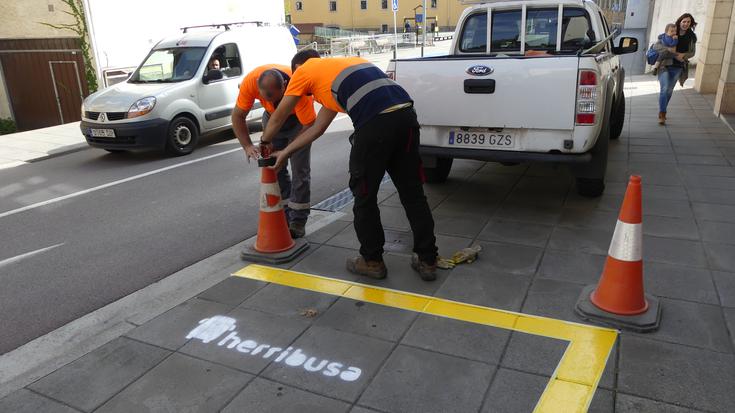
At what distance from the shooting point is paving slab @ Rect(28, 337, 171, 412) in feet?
8.91

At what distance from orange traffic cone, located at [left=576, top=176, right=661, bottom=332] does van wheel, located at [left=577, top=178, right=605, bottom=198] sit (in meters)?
2.28

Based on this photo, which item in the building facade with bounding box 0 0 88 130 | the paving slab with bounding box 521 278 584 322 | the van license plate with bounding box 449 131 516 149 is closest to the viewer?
the paving slab with bounding box 521 278 584 322

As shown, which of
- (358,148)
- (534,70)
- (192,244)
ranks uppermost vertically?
(534,70)

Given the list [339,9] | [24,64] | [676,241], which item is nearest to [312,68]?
[676,241]

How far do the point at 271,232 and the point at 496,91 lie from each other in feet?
7.55

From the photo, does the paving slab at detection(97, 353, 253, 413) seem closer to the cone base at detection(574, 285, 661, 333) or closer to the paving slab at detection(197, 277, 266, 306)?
the paving slab at detection(197, 277, 266, 306)

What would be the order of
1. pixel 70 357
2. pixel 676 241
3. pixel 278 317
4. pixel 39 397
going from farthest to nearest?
pixel 676 241
pixel 278 317
pixel 70 357
pixel 39 397

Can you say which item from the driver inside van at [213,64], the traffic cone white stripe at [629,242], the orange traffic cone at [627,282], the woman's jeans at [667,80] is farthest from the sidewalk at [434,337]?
the driver inside van at [213,64]

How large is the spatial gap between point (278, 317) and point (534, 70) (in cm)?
294

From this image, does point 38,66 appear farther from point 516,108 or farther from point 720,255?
point 720,255

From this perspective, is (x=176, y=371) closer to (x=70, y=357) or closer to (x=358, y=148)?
(x=70, y=357)

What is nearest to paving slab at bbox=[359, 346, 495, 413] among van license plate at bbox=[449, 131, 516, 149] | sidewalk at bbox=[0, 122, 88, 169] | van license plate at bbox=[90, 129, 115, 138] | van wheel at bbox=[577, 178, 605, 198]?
van license plate at bbox=[449, 131, 516, 149]

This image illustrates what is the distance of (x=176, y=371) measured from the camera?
2887mm

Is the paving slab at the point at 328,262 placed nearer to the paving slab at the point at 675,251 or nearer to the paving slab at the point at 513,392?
the paving slab at the point at 513,392
